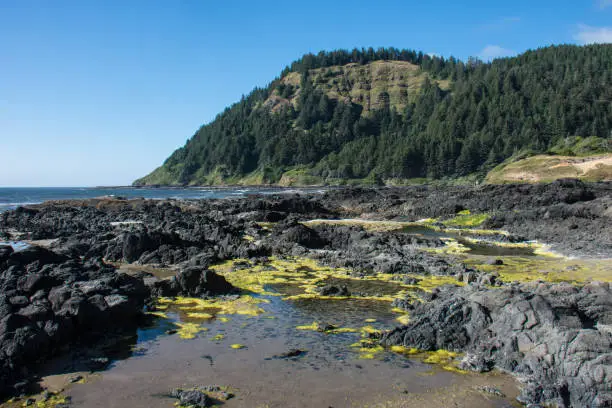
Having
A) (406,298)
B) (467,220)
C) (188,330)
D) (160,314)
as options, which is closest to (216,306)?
(160,314)

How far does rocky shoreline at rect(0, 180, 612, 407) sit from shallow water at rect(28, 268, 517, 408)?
3.06 ft

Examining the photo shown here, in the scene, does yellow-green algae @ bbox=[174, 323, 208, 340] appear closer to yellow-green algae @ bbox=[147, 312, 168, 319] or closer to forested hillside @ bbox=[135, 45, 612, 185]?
yellow-green algae @ bbox=[147, 312, 168, 319]

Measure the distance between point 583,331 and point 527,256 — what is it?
16.2 m

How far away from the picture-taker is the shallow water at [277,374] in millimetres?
9484

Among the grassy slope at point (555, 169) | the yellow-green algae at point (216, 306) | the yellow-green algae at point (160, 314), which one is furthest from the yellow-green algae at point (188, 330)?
the grassy slope at point (555, 169)

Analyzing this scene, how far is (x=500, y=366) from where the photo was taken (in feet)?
35.6

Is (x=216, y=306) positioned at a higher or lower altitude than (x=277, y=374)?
higher

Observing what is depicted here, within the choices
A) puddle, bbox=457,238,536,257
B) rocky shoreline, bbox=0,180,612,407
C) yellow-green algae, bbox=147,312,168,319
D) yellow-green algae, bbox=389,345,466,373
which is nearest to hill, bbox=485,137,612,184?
rocky shoreline, bbox=0,180,612,407

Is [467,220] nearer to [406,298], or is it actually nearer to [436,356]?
[406,298]

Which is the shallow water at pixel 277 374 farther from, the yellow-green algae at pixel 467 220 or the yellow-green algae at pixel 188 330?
the yellow-green algae at pixel 467 220

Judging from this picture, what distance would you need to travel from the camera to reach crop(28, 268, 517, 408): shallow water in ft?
31.1

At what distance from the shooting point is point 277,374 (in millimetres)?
10641

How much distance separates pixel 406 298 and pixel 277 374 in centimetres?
725

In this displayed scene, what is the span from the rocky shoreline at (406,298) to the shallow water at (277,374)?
0.93 meters
